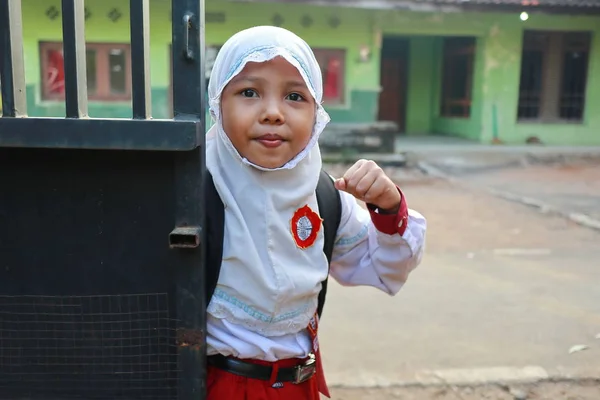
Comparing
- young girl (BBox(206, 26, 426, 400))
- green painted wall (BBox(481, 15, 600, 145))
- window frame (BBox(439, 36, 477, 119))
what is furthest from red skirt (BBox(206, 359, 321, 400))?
window frame (BBox(439, 36, 477, 119))

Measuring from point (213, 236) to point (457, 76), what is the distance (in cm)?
1434

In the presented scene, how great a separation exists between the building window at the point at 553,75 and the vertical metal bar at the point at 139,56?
13.6 metres

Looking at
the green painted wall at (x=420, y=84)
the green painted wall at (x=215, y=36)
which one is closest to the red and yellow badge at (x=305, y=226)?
the green painted wall at (x=215, y=36)

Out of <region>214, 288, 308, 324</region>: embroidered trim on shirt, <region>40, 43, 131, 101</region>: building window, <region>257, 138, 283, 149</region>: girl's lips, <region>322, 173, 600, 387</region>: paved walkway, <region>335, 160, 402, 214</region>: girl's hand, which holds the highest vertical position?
<region>40, 43, 131, 101</region>: building window

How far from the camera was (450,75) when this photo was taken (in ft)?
48.4

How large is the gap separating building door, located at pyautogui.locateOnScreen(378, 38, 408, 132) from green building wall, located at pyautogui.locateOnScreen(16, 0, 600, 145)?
169 cm

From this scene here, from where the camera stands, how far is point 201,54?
995 mm

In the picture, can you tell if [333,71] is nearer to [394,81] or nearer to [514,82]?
[394,81]

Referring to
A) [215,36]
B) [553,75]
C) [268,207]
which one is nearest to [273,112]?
[268,207]

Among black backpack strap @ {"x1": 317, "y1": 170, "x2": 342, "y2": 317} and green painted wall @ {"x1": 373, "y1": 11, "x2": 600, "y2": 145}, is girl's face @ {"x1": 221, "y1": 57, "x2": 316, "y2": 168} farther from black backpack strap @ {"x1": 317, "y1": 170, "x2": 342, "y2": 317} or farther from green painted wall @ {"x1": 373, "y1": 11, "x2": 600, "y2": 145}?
green painted wall @ {"x1": 373, "y1": 11, "x2": 600, "y2": 145}

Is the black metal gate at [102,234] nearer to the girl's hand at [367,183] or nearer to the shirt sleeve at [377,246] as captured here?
the girl's hand at [367,183]

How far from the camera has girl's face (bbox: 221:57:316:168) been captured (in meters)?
1.18

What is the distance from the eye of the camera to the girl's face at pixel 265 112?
118cm

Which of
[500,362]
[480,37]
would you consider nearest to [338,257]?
[500,362]
